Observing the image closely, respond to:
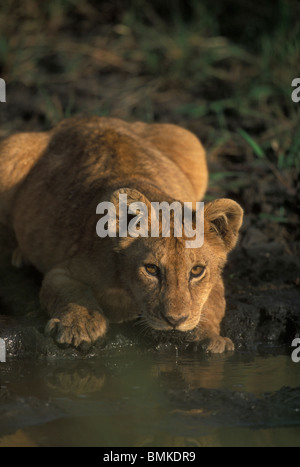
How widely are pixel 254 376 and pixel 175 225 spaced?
110 cm

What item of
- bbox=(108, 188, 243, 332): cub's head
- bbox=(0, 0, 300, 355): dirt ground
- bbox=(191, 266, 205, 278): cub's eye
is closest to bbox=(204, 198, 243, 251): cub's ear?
bbox=(108, 188, 243, 332): cub's head

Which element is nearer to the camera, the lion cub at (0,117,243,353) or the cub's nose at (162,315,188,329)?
the cub's nose at (162,315,188,329)

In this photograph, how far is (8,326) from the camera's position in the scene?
18.5ft

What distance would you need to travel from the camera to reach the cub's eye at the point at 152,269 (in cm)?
528

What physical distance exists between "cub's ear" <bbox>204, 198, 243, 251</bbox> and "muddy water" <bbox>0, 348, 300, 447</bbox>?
0.83 metres

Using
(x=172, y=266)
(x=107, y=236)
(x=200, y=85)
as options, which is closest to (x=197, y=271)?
(x=172, y=266)

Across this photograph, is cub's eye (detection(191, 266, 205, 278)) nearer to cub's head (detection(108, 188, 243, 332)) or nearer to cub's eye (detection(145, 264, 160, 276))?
cub's head (detection(108, 188, 243, 332))

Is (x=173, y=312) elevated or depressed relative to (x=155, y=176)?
depressed

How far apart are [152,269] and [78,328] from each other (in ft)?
2.21

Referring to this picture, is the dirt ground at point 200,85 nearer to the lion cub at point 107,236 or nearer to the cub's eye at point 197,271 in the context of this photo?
the lion cub at point 107,236

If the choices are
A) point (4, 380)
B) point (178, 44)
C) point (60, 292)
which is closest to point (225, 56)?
point (178, 44)

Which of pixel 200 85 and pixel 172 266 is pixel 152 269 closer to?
pixel 172 266

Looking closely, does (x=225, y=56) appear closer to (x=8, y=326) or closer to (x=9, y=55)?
(x=9, y=55)

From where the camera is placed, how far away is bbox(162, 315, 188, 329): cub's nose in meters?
5.10
